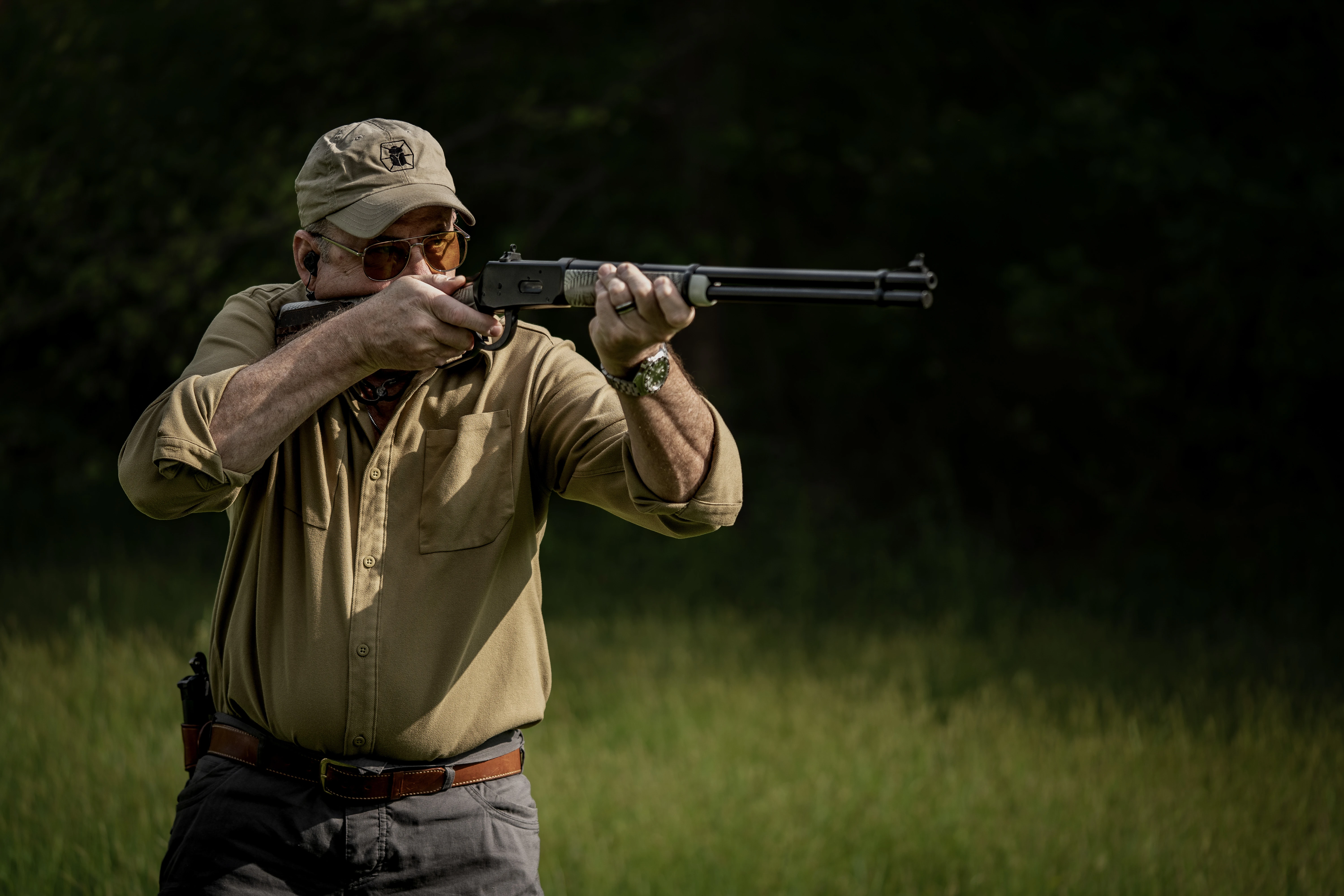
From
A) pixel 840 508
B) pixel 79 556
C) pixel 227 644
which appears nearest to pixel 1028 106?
pixel 840 508

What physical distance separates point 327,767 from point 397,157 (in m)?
1.38

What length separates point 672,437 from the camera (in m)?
2.55

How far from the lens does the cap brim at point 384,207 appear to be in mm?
2777

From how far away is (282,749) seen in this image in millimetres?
2660

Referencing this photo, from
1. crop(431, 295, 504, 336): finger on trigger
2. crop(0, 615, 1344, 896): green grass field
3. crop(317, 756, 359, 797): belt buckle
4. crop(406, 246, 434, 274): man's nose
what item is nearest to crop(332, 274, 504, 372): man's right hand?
crop(431, 295, 504, 336): finger on trigger

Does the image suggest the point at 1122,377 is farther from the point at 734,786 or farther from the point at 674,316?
the point at 674,316

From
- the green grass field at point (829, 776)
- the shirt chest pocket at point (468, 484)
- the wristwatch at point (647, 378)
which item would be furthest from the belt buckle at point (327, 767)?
the green grass field at point (829, 776)

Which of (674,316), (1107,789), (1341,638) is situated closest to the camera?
(674,316)

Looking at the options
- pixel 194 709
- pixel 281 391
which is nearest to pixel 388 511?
pixel 281 391

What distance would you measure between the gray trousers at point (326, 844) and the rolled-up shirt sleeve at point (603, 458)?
2.40ft

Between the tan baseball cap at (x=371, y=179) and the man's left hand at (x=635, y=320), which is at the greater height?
the tan baseball cap at (x=371, y=179)

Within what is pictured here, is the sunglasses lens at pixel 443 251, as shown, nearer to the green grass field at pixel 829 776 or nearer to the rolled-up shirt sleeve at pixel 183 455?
the rolled-up shirt sleeve at pixel 183 455

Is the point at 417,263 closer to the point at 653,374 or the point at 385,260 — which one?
the point at 385,260

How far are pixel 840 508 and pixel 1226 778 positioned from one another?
6.21 m
